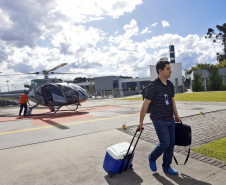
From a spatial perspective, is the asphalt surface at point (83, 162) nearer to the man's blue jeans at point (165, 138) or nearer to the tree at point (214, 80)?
the man's blue jeans at point (165, 138)

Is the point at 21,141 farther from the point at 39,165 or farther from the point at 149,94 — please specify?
the point at 149,94

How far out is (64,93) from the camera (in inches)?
562

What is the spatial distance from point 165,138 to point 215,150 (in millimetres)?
2054

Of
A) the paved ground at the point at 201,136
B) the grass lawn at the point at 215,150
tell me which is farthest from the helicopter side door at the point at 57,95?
the grass lawn at the point at 215,150

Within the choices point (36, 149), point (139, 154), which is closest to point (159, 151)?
point (139, 154)

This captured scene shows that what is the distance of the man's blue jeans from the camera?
3268 millimetres

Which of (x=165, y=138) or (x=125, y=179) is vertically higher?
(x=165, y=138)

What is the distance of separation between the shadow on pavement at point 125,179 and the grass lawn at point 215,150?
1983 millimetres

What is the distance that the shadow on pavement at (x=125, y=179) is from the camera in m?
3.26

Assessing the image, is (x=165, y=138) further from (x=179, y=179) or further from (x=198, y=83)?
(x=198, y=83)

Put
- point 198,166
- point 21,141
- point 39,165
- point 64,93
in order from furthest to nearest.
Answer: point 64,93 → point 21,141 → point 39,165 → point 198,166

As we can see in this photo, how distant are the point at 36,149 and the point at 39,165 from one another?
52.4 inches

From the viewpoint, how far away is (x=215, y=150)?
4438 millimetres

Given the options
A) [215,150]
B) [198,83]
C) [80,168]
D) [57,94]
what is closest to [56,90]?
[57,94]
